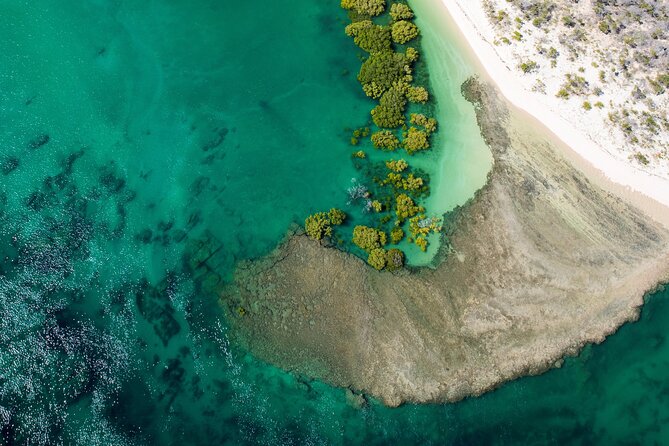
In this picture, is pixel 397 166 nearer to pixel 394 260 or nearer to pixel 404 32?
pixel 394 260

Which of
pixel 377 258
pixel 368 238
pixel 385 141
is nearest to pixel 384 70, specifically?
pixel 385 141

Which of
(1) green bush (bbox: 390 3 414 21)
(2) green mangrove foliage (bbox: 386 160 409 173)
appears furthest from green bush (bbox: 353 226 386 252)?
(1) green bush (bbox: 390 3 414 21)

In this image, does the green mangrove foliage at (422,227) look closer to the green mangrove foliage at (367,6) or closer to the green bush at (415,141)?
the green bush at (415,141)

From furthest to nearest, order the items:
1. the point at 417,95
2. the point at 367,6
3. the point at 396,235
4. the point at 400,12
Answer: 1. the point at 367,6
2. the point at 400,12
3. the point at 417,95
4. the point at 396,235

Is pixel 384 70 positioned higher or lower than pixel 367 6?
lower

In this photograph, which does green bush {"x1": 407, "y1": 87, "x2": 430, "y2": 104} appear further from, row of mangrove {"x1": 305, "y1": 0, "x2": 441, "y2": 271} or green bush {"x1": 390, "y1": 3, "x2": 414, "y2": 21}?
green bush {"x1": 390, "y1": 3, "x2": 414, "y2": 21}

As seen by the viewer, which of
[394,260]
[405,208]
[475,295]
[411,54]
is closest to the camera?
[475,295]
